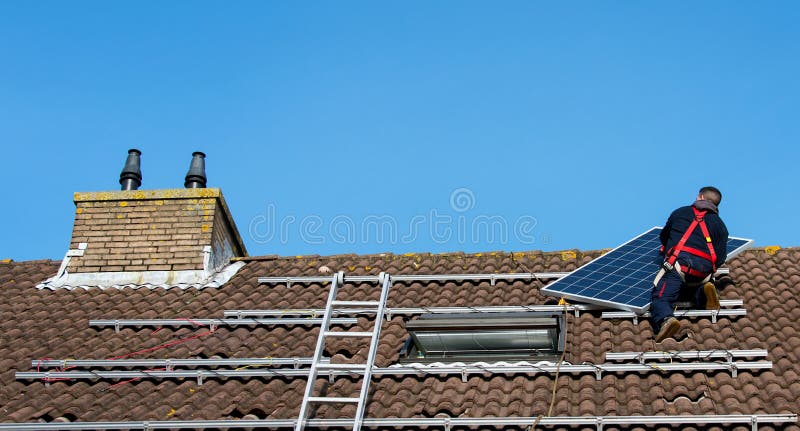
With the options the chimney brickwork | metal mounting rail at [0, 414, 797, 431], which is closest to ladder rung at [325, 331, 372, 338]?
metal mounting rail at [0, 414, 797, 431]

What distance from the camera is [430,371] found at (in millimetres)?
8648

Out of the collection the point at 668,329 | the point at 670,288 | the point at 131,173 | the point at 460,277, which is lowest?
the point at 668,329

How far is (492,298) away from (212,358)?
9.27 ft

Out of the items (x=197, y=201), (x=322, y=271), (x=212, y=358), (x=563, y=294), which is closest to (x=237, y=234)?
(x=197, y=201)

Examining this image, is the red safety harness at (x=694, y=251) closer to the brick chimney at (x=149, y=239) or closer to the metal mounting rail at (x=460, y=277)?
the metal mounting rail at (x=460, y=277)

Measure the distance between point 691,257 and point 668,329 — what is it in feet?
2.93

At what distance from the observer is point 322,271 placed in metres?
11.4

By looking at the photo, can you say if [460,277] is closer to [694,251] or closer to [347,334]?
[347,334]

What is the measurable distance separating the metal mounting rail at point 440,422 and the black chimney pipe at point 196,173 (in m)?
5.40

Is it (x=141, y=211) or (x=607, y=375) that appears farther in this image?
(x=141, y=211)

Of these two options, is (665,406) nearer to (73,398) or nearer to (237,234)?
(73,398)

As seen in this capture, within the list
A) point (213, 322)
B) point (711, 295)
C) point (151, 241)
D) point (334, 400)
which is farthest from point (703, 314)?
point (151, 241)

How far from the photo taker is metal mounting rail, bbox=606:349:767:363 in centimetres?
847

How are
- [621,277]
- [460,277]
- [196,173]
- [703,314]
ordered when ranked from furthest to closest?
1. [196,173]
2. [460,277]
3. [621,277]
4. [703,314]
